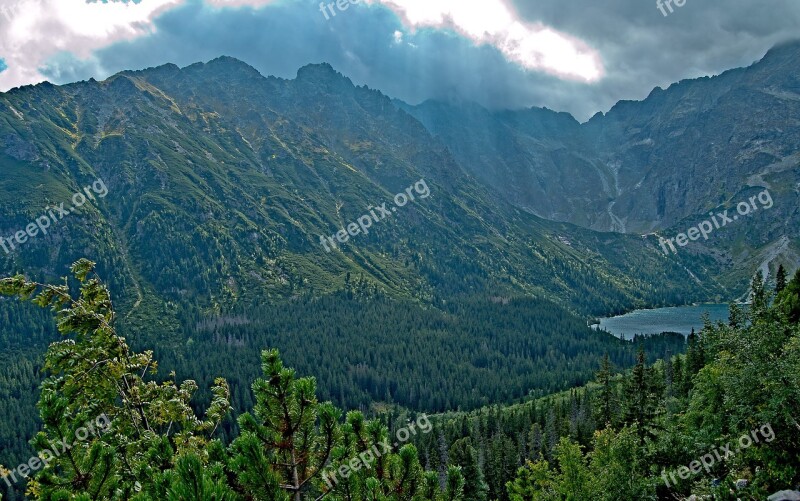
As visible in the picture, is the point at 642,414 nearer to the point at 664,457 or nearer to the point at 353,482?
the point at 664,457

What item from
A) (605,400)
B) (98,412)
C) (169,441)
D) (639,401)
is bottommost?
(605,400)

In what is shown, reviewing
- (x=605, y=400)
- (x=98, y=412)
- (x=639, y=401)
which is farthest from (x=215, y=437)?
(x=605, y=400)

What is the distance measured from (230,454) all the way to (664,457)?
28.7 meters

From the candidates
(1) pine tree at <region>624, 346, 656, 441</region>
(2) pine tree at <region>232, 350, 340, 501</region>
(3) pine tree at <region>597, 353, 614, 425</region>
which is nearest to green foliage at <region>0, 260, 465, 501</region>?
(2) pine tree at <region>232, 350, 340, 501</region>

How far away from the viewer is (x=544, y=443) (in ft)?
313

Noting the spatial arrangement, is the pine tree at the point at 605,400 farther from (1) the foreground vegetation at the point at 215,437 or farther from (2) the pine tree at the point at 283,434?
(2) the pine tree at the point at 283,434

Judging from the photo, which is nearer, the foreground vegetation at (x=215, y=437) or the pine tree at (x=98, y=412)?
the foreground vegetation at (x=215, y=437)

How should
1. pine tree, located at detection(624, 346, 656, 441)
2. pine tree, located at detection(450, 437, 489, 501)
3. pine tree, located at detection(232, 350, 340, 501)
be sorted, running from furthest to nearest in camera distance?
pine tree, located at detection(624, 346, 656, 441) < pine tree, located at detection(450, 437, 489, 501) < pine tree, located at detection(232, 350, 340, 501)

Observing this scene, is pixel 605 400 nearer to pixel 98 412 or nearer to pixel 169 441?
pixel 169 441

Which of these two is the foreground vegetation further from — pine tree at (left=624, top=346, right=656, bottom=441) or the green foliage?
pine tree at (left=624, top=346, right=656, bottom=441)

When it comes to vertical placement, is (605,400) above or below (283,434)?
below

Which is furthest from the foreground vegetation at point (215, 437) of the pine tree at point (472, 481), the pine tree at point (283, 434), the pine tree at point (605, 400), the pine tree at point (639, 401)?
the pine tree at point (605, 400)

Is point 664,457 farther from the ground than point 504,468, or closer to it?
farther from the ground

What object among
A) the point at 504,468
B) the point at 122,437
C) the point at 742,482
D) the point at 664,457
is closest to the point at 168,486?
the point at 122,437
